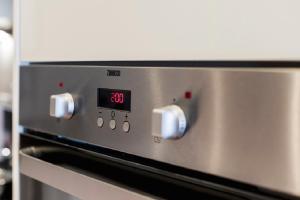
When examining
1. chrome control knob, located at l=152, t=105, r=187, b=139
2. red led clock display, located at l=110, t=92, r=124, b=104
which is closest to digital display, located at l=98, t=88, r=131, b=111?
red led clock display, located at l=110, t=92, r=124, b=104

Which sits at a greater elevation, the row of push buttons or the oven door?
the row of push buttons

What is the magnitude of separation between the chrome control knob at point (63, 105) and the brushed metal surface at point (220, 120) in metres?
0.04

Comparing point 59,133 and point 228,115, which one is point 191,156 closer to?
Result: point 228,115

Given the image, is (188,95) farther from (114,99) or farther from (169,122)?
(114,99)

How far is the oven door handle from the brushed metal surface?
0.07 meters

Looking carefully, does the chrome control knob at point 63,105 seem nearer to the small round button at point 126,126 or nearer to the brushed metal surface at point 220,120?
the brushed metal surface at point 220,120

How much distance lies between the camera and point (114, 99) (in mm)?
668

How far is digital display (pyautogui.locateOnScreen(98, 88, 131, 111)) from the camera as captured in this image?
645 millimetres

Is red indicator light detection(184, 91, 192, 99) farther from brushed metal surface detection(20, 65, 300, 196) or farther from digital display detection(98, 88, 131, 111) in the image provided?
digital display detection(98, 88, 131, 111)

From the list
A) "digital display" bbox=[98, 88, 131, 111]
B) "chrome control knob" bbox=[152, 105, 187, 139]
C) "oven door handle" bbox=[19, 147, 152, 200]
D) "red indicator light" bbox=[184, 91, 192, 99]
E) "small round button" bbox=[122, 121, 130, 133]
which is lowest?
"oven door handle" bbox=[19, 147, 152, 200]

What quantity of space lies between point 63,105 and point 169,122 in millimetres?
285

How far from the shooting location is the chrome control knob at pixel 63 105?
0.75 meters
